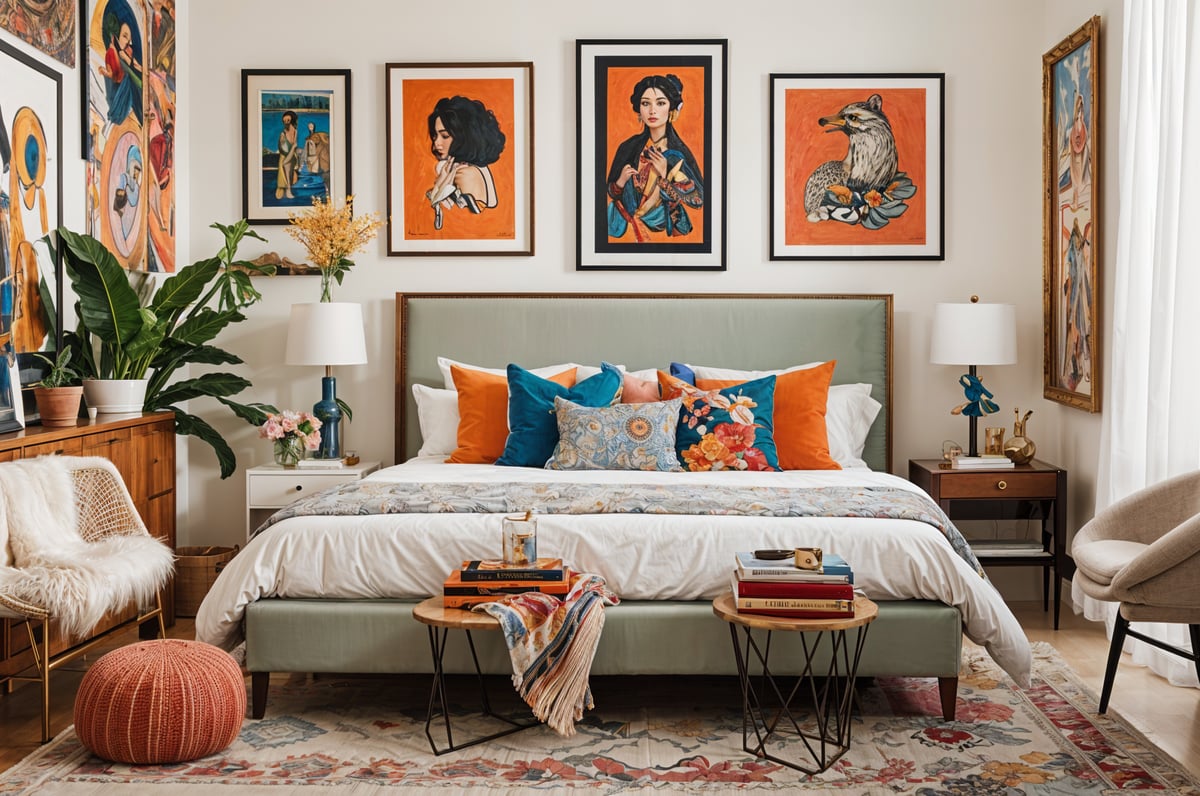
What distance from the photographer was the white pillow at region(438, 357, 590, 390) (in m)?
4.79

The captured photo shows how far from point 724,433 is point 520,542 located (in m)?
1.45

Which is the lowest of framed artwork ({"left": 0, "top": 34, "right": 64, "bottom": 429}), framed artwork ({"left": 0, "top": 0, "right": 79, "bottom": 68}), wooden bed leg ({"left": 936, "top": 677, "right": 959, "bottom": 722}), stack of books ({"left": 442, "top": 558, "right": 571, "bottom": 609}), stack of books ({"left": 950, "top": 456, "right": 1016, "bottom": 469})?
wooden bed leg ({"left": 936, "top": 677, "right": 959, "bottom": 722})

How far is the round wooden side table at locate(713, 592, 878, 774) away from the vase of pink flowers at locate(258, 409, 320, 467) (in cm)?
226

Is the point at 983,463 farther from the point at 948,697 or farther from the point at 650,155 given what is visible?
the point at 650,155

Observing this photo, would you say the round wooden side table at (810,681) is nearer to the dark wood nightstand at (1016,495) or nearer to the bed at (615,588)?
the bed at (615,588)

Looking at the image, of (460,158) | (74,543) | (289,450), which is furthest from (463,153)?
(74,543)

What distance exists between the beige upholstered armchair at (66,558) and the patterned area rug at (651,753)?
1.12ft

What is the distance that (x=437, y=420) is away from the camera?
479cm

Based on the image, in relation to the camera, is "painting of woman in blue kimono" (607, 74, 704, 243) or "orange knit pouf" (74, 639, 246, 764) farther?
Answer: "painting of woman in blue kimono" (607, 74, 704, 243)

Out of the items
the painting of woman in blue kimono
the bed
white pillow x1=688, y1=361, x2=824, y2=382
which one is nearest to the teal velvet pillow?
white pillow x1=688, y1=361, x2=824, y2=382

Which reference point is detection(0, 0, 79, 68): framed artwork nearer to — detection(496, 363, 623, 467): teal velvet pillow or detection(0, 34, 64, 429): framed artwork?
detection(0, 34, 64, 429): framed artwork

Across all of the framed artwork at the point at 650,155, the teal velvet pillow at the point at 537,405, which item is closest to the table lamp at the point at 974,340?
the framed artwork at the point at 650,155

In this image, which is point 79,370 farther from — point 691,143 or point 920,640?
point 920,640

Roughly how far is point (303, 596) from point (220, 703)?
418 mm
